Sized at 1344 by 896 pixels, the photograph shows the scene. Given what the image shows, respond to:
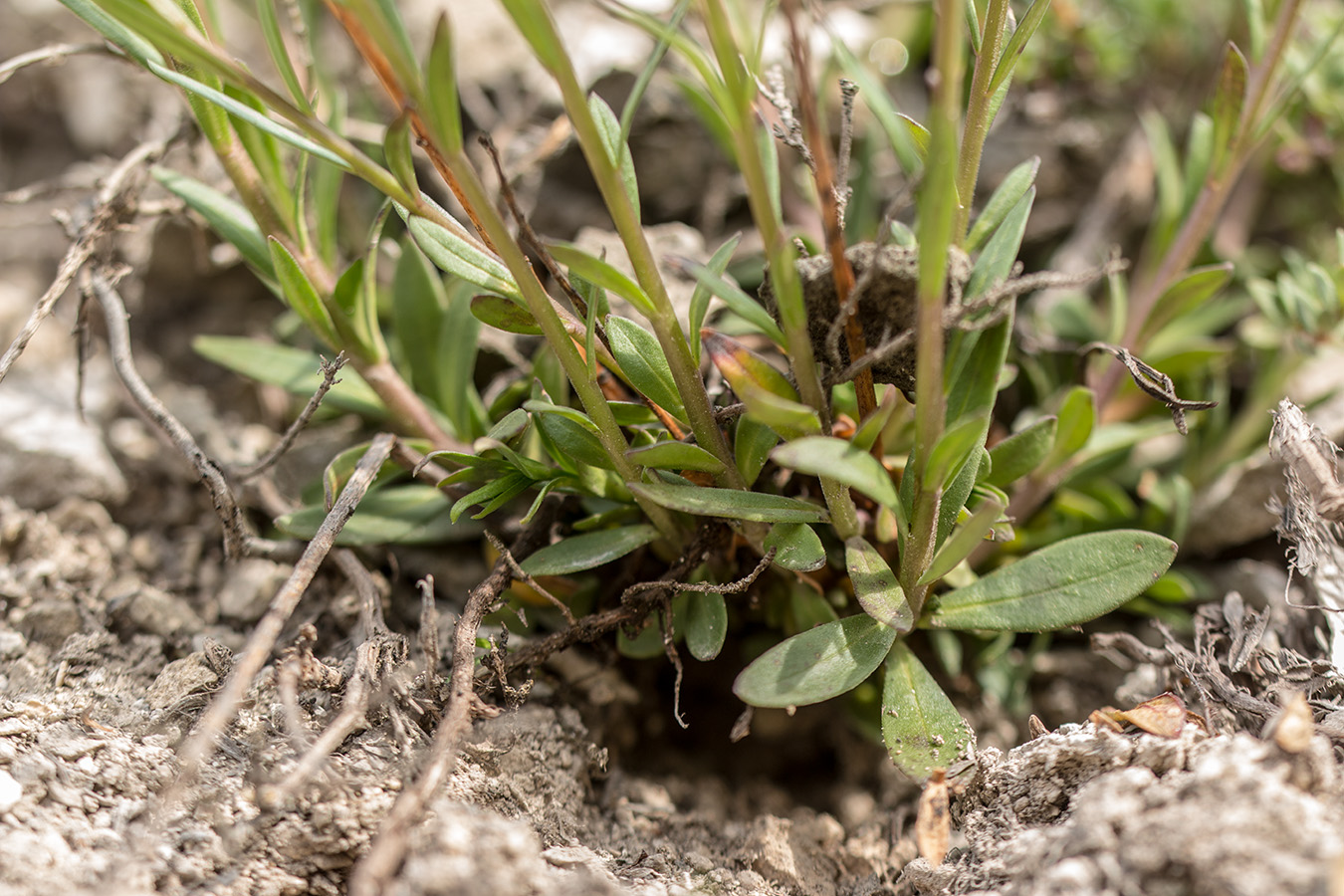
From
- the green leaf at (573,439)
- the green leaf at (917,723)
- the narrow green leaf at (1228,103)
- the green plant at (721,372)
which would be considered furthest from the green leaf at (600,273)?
the narrow green leaf at (1228,103)

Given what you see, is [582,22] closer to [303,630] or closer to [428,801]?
[303,630]

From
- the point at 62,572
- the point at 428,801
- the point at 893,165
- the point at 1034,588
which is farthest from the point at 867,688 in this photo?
the point at 62,572

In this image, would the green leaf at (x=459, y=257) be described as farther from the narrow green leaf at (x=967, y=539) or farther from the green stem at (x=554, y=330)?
the narrow green leaf at (x=967, y=539)

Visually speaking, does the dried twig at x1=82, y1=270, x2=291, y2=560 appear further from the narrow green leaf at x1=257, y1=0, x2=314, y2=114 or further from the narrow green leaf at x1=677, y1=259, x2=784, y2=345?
the narrow green leaf at x1=677, y1=259, x2=784, y2=345

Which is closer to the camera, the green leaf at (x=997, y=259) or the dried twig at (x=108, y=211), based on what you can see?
the green leaf at (x=997, y=259)

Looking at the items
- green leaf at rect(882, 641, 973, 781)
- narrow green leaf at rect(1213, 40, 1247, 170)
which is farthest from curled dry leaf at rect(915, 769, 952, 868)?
narrow green leaf at rect(1213, 40, 1247, 170)

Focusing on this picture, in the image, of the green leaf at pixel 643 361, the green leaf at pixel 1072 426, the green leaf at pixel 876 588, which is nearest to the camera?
the green leaf at pixel 876 588

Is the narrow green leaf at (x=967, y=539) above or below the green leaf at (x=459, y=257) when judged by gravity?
below
